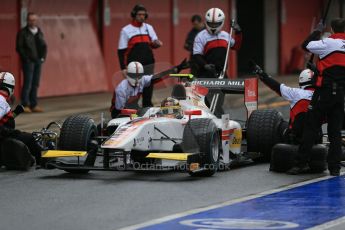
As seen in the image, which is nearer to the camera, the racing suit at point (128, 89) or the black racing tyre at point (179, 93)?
the black racing tyre at point (179, 93)

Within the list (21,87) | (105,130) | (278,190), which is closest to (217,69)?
(105,130)

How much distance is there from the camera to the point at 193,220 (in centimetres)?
1126

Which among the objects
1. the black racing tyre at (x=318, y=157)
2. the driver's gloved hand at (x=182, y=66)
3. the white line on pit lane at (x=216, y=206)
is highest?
the driver's gloved hand at (x=182, y=66)

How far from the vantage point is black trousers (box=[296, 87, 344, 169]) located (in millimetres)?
14133

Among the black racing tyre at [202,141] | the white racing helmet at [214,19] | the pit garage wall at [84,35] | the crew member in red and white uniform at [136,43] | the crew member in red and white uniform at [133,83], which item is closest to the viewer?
the black racing tyre at [202,141]

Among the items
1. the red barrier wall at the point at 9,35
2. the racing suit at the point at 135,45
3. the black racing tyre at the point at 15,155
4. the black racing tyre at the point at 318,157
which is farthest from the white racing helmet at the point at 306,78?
the red barrier wall at the point at 9,35

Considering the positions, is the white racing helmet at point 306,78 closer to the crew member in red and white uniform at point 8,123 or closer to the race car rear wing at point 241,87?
the race car rear wing at point 241,87

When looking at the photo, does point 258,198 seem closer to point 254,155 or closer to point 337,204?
point 337,204

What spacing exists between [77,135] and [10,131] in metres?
1.04

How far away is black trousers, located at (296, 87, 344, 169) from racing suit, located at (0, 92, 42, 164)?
321 cm

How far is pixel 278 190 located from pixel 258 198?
Result: 626 millimetres

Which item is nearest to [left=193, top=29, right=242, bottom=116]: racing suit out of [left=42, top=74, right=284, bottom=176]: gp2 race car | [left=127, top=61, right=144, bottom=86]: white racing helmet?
[left=127, top=61, right=144, bottom=86]: white racing helmet

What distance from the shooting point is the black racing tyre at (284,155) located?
47.0ft

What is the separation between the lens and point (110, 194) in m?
12.9
